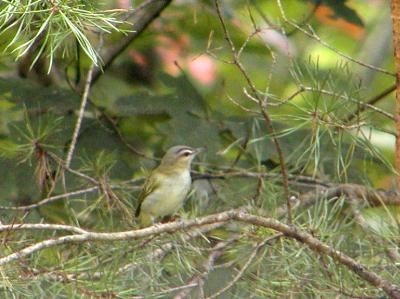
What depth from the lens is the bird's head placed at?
455cm

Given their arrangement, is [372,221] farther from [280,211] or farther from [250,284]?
[250,284]

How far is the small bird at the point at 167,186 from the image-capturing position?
4.59 metres

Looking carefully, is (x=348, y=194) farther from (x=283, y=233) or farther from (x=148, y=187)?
(x=283, y=233)

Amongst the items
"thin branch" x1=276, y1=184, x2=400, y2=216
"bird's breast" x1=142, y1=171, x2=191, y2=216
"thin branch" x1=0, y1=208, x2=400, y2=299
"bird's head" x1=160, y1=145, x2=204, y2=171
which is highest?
"thin branch" x1=0, y1=208, x2=400, y2=299

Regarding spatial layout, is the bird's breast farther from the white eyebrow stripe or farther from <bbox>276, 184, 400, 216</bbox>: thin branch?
<bbox>276, 184, 400, 216</bbox>: thin branch

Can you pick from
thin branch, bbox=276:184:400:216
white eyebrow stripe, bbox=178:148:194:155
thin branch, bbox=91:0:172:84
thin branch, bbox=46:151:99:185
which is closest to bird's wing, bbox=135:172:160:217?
white eyebrow stripe, bbox=178:148:194:155

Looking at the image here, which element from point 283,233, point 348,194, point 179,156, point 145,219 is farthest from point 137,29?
point 283,233

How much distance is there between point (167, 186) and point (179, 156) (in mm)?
285

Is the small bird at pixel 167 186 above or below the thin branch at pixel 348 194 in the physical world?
below

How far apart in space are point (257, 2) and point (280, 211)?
1.61 metres

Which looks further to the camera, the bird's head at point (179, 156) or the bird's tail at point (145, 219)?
the bird's head at point (179, 156)

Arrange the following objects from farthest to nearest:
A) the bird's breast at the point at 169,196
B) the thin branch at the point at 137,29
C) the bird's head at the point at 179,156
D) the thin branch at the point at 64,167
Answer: the thin branch at the point at 137,29
the bird's breast at the point at 169,196
the bird's head at the point at 179,156
the thin branch at the point at 64,167

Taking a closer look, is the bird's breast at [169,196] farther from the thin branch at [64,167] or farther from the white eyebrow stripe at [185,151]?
A: the thin branch at [64,167]

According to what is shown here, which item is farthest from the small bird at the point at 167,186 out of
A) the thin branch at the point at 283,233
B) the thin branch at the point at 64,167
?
the thin branch at the point at 283,233
